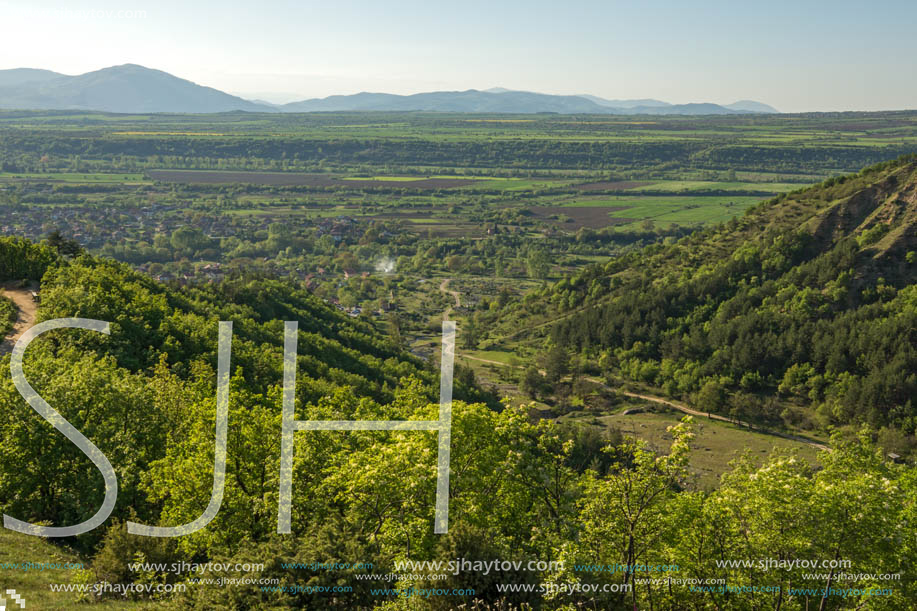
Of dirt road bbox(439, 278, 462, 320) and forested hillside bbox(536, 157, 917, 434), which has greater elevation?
forested hillside bbox(536, 157, 917, 434)

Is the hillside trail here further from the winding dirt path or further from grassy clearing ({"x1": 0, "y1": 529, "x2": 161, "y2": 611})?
the winding dirt path

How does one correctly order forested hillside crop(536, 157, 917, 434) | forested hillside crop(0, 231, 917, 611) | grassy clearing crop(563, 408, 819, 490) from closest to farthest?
forested hillside crop(0, 231, 917, 611)
grassy clearing crop(563, 408, 819, 490)
forested hillside crop(536, 157, 917, 434)

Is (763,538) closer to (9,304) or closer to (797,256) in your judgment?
(9,304)

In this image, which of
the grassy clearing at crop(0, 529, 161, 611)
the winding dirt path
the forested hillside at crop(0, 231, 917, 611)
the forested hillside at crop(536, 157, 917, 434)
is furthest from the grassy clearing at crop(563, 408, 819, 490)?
the grassy clearing at crop(0, 529, 161, 611)

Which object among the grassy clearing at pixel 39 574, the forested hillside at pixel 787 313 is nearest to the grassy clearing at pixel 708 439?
the forested hillside at pixel 787 313

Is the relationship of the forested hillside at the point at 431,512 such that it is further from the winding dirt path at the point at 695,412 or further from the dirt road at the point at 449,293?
the dirt road at the point at 449,293

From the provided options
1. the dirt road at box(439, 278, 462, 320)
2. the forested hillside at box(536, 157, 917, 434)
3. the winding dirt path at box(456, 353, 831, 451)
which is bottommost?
the winding dirt path at box(456, 353, 831, 451)

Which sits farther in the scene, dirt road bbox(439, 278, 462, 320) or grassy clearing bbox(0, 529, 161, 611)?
dirt road bbox(439, 278, 462, 320)

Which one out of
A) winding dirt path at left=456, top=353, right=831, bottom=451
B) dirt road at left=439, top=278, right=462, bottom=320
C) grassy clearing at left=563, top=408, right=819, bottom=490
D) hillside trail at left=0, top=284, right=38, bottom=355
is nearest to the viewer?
hillside trail at left=0, top=284, right=38, bottom=355
